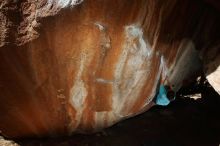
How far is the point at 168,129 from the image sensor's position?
3.10m

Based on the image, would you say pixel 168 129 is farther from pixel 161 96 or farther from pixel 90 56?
pixel 90 56

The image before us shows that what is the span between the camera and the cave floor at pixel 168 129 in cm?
286

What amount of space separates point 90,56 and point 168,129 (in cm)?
117

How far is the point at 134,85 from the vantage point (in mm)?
2590

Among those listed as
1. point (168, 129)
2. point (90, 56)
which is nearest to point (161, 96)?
point (168, 129)

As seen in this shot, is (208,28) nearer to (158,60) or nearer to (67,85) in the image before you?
(158,60)

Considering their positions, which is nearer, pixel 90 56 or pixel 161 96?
pixel 90 56

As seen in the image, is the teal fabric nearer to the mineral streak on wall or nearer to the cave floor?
the mineral streak on wall

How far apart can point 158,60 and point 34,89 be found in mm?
894

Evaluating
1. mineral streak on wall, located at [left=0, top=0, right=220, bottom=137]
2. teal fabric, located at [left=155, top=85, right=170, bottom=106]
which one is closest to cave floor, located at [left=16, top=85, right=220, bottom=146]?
mineral streak on wall, located at [left=0, top=0, right=220, bottom=137]

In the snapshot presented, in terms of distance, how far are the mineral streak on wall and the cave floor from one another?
0.10m

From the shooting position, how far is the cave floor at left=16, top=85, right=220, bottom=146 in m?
2.86

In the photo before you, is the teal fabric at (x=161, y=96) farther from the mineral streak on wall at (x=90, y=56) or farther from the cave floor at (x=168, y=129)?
the cave floor at (x=168, y=129)

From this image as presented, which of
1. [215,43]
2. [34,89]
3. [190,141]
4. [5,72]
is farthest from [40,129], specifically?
[215,43]
